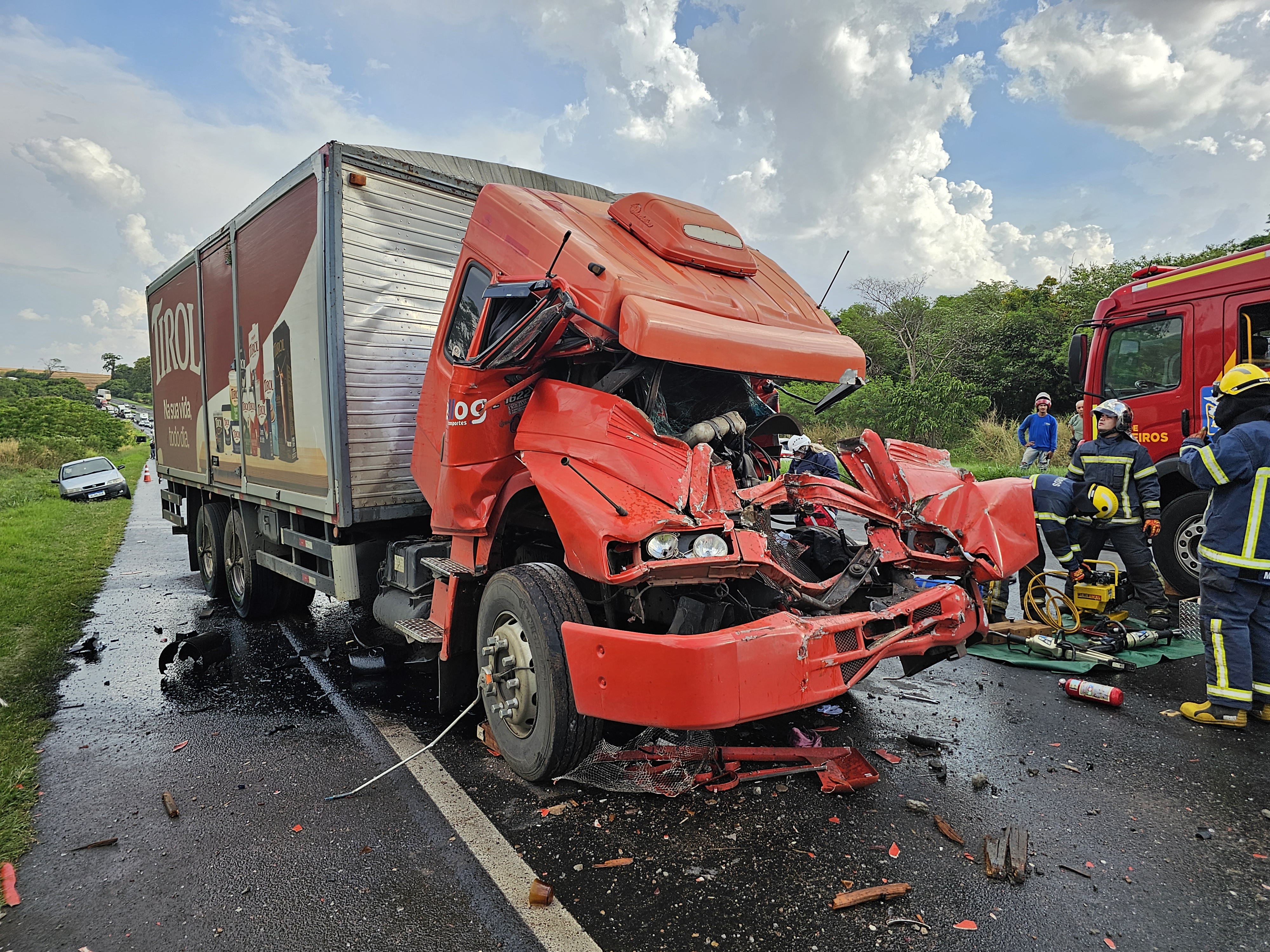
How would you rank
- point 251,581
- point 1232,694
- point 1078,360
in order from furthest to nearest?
point 1078,360
point 251,581
point 1232,694

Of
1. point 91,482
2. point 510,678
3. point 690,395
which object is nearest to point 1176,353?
point 690,395

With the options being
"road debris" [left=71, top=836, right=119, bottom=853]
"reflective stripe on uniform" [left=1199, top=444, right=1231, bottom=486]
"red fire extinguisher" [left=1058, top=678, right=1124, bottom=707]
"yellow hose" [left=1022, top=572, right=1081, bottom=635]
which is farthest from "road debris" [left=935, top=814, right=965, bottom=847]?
"road debris" [left=71, top=836, right=119, bottom=853]

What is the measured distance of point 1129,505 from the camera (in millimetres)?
5895

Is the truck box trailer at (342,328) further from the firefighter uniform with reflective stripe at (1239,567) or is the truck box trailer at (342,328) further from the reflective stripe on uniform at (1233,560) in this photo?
the reflective stripe on uniform at (1233,560)

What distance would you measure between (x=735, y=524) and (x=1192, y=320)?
6.47m

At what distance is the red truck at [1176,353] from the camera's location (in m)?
6.69

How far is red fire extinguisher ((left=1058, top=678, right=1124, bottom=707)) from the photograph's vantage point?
14.1 feet

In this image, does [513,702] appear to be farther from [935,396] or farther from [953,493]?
[935,396]

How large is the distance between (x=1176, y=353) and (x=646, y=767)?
6859 millimetres

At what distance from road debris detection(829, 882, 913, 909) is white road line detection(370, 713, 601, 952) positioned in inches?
33.1

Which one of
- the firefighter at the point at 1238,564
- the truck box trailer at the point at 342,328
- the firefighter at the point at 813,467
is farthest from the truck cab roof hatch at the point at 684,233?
the firefighter at the point at 1238,564

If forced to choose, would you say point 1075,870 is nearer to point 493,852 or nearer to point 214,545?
point 493,852

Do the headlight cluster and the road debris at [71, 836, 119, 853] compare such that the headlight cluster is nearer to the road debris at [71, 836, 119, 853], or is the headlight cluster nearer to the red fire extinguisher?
the road debris at [71, 836, 119, 853]

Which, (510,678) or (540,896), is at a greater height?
(510,678)
